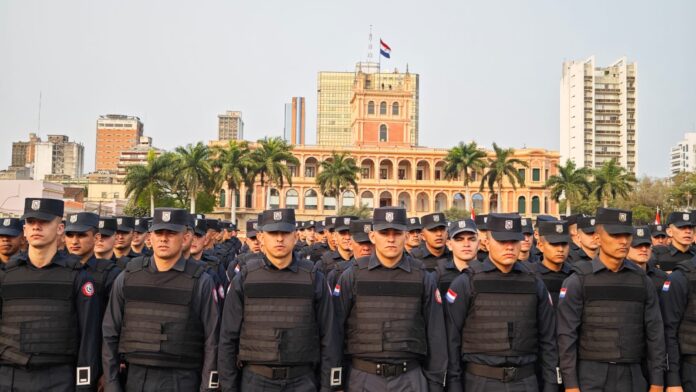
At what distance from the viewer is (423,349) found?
500 cm

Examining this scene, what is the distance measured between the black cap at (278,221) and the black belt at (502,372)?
75.4 inches

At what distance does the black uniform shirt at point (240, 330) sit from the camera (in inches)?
195

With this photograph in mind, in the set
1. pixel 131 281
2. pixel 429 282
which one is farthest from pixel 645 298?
pixel 131 281

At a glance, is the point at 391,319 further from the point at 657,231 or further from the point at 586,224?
the point at 657,231

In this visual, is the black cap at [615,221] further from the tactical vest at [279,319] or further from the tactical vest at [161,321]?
the tactical vest at [161,321]

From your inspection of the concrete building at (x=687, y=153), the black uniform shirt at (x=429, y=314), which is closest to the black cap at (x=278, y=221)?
the black uniform shirt at (x=429, y=314)

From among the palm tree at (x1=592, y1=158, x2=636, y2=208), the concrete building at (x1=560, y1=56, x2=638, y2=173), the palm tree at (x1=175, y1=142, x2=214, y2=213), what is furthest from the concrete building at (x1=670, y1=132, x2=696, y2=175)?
the palm tree at (x1=175, y1=142, x2=214, y2=213)

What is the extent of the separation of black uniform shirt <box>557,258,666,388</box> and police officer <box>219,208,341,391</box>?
1909 millimetres

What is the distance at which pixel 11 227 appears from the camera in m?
6.50

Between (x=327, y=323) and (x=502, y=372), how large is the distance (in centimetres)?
147

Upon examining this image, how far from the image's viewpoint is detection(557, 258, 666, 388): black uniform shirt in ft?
17.0

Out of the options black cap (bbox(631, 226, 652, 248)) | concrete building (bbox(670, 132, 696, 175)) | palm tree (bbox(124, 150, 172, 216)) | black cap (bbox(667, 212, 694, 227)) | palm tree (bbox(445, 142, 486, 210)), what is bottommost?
black cap (bbox(631, 226, 652, 248))

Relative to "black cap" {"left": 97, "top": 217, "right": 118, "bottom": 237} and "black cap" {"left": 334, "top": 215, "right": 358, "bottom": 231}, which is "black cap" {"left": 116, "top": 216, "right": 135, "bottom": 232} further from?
"black cap" {"left": 334, "top": 215, "right": 358, "bottom": 231}

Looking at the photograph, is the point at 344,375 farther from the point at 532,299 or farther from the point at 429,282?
the point at 532,299
